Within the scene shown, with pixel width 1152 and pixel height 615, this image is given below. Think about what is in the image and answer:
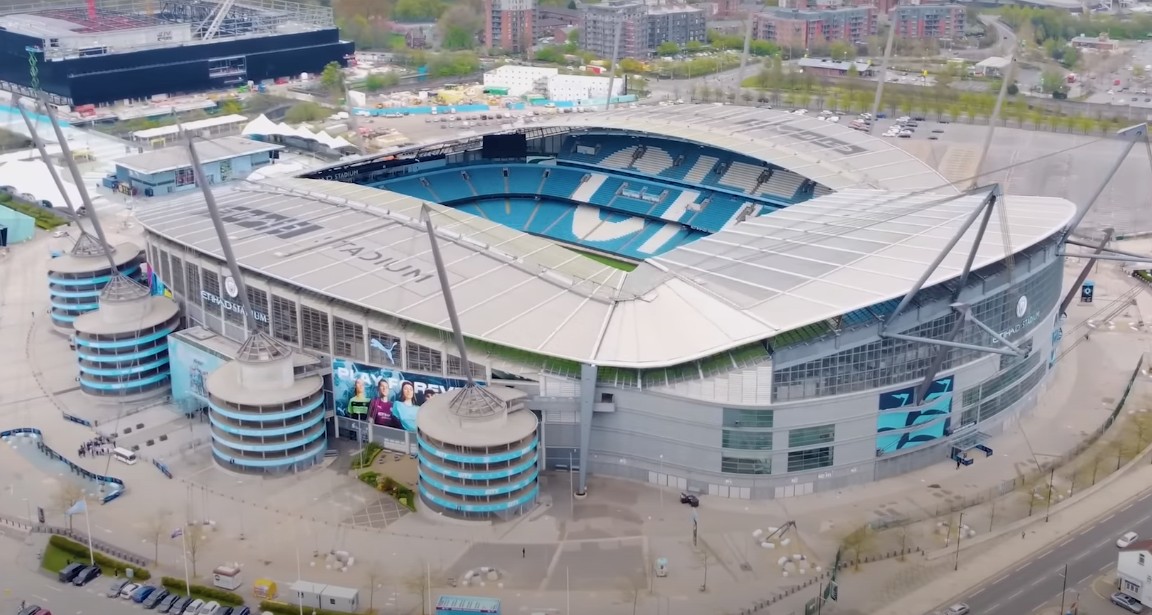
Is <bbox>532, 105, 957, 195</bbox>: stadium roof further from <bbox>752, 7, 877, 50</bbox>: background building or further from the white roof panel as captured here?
<bbox>752, 7, 877, 50</bbox>: background building

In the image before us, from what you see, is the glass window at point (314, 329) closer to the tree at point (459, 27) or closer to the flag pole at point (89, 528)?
the flag pole at point (89, 528)

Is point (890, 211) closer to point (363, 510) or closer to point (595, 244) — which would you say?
point (595, 244)

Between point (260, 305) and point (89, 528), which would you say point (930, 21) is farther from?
point (89, 528)

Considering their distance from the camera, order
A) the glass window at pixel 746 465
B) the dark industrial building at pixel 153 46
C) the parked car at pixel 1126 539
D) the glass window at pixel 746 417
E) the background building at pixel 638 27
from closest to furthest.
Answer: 1. the parked car at pixel 1126 539
2. the glass window at pixel 746 417
3. the glass window at pixel 746 465
4. the dark industrial building at pixel 153 46
5. the background building at pixel 638 27

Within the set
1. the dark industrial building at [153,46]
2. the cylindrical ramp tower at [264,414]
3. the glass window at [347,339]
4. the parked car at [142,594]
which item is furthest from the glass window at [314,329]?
the dark industrial building at [153,46]

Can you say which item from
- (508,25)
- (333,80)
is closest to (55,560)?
(333,80)

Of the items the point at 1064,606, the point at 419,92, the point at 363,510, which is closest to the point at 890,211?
the point at 1064,606

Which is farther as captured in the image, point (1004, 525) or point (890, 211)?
point (890, 211)

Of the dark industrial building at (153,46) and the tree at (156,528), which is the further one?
the dark industrial building at (153,46)
